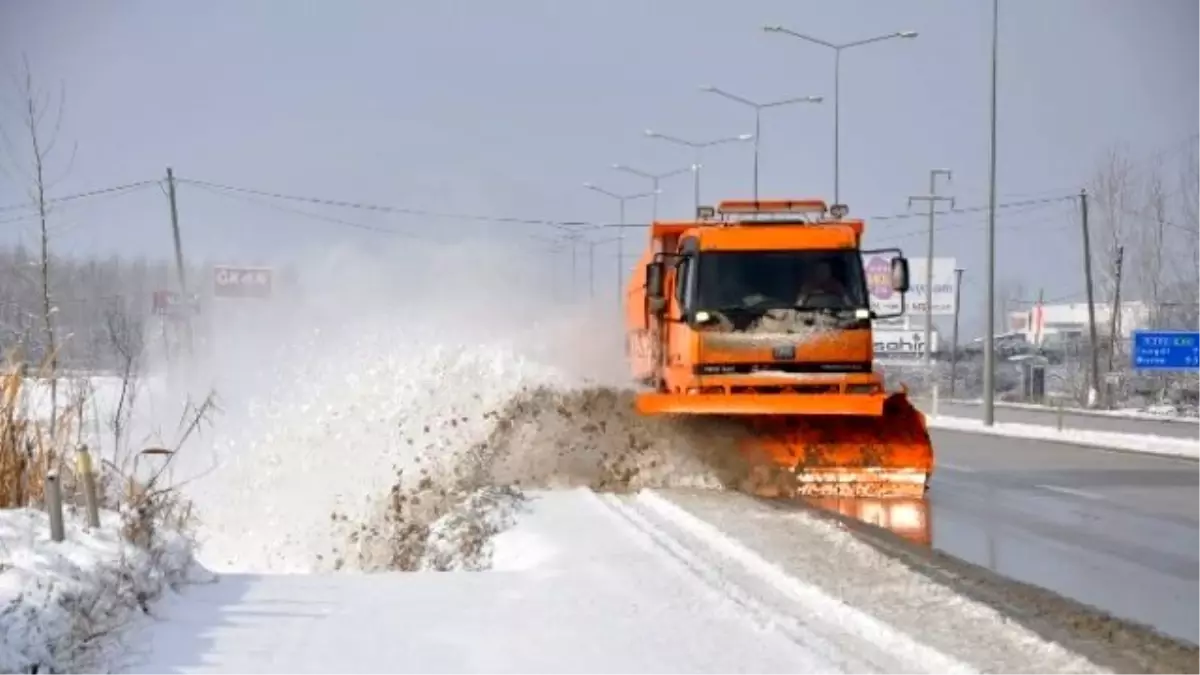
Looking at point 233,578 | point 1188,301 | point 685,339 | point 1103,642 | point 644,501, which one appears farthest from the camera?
point 1188,301

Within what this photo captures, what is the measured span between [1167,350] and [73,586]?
86.5 feet

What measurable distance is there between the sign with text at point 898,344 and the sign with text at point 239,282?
131 ft

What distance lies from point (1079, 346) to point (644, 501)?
60.9 metres

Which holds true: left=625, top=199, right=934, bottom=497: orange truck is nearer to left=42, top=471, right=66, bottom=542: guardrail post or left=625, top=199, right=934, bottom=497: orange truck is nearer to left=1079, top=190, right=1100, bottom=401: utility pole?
left=42, top=471, right=66, bottom=542: guardrail post

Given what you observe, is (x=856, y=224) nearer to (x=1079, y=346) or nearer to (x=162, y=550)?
(x=162, y=550)

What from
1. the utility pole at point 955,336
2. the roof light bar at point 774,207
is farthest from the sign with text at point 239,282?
the roof light bar at point 774,207

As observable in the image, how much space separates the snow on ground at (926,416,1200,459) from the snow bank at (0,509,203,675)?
1955 cm

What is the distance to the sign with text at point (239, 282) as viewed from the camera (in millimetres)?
78750

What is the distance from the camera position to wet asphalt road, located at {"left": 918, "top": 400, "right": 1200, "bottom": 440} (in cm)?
3198

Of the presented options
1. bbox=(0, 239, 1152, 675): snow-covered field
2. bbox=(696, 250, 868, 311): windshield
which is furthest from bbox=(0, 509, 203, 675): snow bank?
bbox=(696, 250, 868, 311): windshield

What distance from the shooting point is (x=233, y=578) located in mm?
8383

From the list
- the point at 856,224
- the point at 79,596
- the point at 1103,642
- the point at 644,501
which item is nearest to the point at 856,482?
the point at 644,501

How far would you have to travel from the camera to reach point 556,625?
22.9ft

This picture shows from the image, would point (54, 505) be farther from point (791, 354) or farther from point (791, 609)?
point (791, 354)
